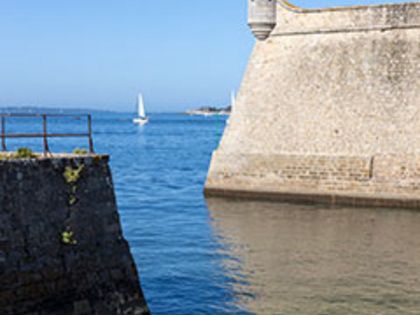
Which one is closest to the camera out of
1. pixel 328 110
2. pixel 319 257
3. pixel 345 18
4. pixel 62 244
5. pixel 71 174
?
pixel 62 244

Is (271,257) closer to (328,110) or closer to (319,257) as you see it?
(319,257)

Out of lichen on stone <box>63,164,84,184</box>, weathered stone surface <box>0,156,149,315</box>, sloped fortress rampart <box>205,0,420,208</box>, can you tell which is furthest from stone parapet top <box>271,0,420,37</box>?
lichen on stone <box>63,164,84,184</box>

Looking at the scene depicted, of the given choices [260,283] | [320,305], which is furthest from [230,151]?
[320,305]

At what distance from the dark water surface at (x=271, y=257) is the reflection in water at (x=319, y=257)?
0.02 m

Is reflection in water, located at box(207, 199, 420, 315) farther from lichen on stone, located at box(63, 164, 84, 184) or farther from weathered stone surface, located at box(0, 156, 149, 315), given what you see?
lichen on stone, located at box(63, 164, 84, 184)

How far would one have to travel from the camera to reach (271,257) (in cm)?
1964

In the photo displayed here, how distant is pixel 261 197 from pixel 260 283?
40.0 feet

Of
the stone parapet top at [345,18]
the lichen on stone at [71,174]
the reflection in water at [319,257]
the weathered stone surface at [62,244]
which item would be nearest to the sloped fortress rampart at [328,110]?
the stone parapet top at [345,18]

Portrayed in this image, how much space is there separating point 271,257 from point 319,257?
53.0 inches

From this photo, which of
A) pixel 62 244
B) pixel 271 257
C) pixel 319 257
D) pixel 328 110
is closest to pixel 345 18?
pixel 328 110

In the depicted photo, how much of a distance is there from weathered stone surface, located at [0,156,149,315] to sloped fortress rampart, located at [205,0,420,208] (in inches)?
668

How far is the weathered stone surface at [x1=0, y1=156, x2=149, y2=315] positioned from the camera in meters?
10.5

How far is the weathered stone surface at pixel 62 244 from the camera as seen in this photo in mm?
10477

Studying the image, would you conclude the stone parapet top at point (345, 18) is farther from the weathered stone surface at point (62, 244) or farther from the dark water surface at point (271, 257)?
the weathered stone surface at point (62, 244)
